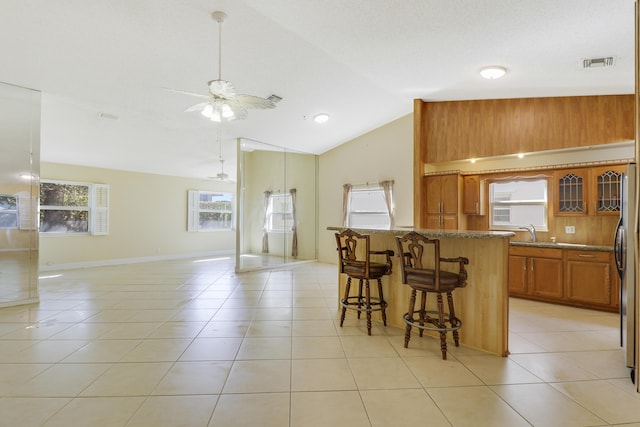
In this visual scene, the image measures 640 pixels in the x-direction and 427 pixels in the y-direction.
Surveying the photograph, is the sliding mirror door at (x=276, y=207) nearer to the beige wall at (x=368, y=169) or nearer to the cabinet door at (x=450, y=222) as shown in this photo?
the beige wall at (x=368, y=169)

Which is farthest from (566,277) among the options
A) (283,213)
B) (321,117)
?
(283,213)

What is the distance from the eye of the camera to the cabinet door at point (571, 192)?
15.0 ft

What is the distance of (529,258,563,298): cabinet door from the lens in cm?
446

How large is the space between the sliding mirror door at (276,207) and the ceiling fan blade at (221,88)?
4.03 metres

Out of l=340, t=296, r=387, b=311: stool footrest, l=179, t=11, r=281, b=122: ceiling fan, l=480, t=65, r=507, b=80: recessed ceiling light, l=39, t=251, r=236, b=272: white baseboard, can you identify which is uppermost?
l=480, t=65, r=507, b=80: recessed ceiling light

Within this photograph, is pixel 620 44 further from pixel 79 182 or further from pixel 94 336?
pixel 79 182

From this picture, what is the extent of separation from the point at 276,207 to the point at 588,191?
5.97 meters

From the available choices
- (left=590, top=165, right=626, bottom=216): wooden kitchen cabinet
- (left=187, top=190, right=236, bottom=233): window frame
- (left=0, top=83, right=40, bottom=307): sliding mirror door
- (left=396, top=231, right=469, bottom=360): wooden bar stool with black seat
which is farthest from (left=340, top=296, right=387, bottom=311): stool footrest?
(left=187, top=190, right=236, bottom=233): window frame

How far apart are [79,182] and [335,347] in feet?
24.1

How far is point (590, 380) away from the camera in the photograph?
7.91ft

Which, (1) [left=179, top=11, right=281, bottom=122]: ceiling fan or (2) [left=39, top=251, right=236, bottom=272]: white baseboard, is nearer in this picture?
(1) [left=179, top=11, right=281, bottom=122]: ceiling fan

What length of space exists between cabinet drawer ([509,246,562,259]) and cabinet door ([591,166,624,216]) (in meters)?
0.76

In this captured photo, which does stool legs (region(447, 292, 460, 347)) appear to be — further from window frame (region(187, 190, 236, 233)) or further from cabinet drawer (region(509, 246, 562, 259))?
window frame (region(187, 190, 236, 233))

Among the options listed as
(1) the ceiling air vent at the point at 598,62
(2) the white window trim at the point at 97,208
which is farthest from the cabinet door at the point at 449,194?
(2) the white window trim at the point at 97,208
